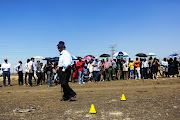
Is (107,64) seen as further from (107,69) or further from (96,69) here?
(96,69)

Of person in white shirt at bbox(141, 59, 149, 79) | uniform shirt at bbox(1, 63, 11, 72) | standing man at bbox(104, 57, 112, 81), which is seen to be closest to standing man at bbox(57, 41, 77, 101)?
uniform shirt at bbox(1, 63, 11, 72)

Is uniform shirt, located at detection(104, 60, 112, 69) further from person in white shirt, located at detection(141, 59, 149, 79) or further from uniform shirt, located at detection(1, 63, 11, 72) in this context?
uniform shirt, located at detection(1, 63, 11, 72)

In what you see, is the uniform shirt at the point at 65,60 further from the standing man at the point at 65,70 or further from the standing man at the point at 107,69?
the standing man at the point at 107,69

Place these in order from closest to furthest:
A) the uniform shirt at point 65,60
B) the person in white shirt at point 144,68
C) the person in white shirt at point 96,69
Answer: the uniform shirt at point 65,60 < the person in white shirt at point 96,69 < the person in white shirt at point 144,68

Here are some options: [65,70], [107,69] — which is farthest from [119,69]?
[65,70]

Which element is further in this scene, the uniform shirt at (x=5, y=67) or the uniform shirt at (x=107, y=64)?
the uniform shirt at (x=107, y=64)

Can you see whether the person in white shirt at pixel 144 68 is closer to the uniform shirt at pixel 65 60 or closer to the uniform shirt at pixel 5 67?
the uniform shirt at pixel 5 67

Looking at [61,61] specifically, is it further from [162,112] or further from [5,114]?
[162,112]

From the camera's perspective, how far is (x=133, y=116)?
508cm

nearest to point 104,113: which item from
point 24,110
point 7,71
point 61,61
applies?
point 24,110

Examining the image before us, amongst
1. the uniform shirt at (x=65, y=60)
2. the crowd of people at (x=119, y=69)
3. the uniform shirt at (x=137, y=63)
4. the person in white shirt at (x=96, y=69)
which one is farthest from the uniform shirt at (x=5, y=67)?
the uniform shirt at (x=137, y=63)

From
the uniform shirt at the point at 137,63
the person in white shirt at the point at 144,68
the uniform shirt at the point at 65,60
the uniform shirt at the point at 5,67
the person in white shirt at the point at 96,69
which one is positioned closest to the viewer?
the uniform shirt at the point at 65,60

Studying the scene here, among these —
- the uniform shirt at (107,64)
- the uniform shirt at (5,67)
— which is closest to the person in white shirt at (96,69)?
the uniform shirt at (107,64)

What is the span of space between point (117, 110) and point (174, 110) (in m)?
1.53
